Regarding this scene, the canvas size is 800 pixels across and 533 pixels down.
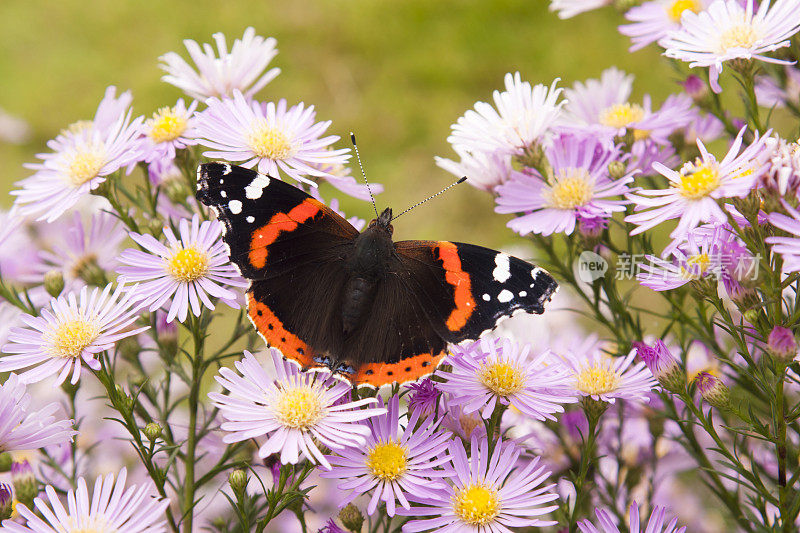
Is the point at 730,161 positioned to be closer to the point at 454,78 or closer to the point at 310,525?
the point at 310,525

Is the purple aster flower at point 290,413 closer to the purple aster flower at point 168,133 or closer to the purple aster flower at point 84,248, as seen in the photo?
the purple aster flower at point 168,133

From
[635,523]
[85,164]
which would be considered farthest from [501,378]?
[85,164]

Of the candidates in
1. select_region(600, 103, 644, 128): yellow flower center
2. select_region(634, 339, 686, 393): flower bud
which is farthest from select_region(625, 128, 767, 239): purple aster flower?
select_region(600, 103, 644, 128): yellow flower center

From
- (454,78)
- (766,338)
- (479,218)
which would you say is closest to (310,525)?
(766,338)

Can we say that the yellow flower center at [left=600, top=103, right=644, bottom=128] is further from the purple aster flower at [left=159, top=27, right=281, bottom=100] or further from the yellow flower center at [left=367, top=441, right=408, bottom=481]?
the yellow flower center at [left=367, top=441, right=408, bottom=481]

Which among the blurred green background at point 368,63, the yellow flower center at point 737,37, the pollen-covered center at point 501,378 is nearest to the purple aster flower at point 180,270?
the pollen-covered center at point 501,378

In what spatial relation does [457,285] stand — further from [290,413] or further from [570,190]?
[290,413]
